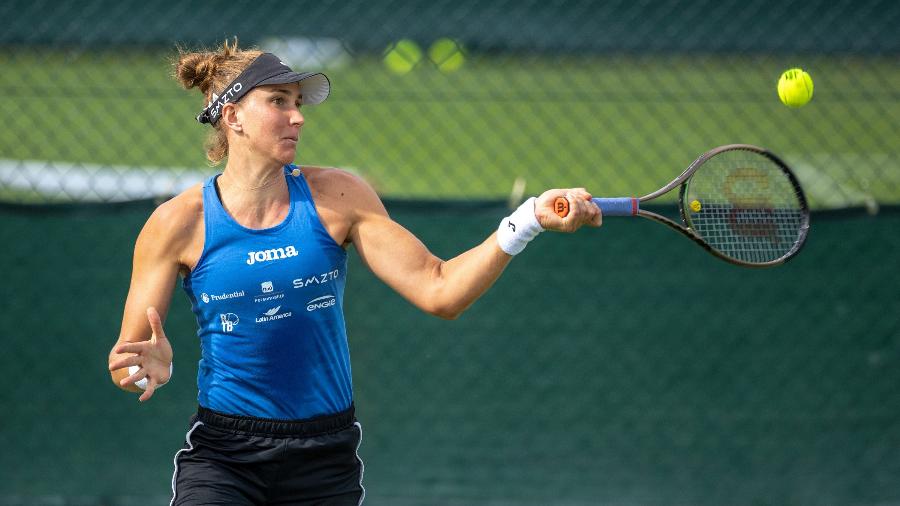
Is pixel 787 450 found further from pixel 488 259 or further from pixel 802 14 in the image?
pixel 488 259

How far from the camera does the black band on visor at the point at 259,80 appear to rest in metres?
3.21

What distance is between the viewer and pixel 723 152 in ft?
11.4

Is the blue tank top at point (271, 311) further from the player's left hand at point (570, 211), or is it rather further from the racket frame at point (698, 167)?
the racket frame at point (698, 167)

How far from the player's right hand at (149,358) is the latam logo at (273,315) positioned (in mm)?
285

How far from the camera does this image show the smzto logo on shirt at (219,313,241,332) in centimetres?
323

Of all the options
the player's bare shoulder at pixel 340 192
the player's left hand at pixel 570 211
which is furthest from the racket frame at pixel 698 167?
the player's bare shoulder at pixel 340 192

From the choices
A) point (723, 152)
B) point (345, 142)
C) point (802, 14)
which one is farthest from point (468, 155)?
point (723, 152)

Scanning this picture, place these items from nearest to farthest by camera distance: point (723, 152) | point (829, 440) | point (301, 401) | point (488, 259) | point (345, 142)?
point (488, 259) → point (301, 401) → point (723, 152) → point (829, 440) → point (345, 142)

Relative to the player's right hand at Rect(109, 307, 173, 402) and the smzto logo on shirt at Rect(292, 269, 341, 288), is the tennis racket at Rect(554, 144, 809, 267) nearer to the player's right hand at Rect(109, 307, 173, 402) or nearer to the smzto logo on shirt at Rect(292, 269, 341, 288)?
the smzto logo on shirt at Rect(292, 269, 341, 288)

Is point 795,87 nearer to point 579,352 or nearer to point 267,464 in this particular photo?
point 579,352

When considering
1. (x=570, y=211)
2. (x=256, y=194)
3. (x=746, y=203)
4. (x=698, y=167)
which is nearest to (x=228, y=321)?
(x=256, y=194)

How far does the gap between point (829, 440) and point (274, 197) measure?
2.87 metres

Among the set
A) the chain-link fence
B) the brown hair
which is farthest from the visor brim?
the chain-link fence

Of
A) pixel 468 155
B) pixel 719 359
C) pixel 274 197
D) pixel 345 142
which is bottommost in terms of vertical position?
pixel 719 359
